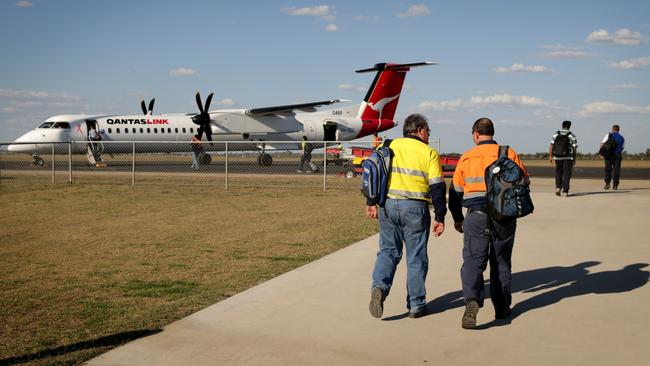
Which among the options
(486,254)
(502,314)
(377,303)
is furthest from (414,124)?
(502,314)

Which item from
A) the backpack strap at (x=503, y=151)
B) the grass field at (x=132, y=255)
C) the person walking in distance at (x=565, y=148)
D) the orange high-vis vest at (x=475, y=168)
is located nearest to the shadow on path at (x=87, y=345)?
the grass field at (x=132, y=255)

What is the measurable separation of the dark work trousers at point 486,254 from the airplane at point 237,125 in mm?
26666

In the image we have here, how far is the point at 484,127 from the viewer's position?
558 cm

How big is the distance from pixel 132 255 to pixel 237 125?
29.8m

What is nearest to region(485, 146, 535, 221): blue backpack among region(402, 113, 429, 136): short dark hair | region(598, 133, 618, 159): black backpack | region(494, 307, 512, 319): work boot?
region(402, 113, 429, 136): short dark hair

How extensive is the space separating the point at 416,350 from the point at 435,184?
1.49 metres

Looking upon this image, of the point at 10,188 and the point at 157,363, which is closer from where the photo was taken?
the point at 157,363

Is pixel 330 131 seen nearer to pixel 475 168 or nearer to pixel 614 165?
pixel 614 165

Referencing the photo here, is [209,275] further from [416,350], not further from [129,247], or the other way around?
[416,350]

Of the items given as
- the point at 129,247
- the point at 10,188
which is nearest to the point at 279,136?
Answer: the point at 10,188

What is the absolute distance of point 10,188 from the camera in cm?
2011

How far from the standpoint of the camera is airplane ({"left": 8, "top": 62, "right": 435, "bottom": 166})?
33.2 metres

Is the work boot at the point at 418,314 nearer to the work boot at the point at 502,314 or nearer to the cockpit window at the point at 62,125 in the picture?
the work boot at the point at 502,314

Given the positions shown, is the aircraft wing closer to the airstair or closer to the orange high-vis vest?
the airstair
